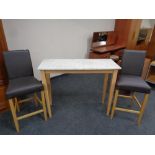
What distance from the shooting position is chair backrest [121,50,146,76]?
1826mm

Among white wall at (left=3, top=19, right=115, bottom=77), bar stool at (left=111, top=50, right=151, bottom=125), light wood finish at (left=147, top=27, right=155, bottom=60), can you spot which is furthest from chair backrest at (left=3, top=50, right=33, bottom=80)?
light wood finish at (left=147, top=27, right=155, bottom=60)

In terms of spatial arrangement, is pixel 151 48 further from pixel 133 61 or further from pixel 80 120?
pixel 80 120

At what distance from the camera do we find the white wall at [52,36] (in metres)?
2.20

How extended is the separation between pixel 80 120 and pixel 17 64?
1.22m

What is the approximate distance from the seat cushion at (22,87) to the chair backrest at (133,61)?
1.27 meters

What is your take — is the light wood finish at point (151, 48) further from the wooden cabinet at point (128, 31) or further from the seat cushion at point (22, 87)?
the seat cushion at point (22, 87)

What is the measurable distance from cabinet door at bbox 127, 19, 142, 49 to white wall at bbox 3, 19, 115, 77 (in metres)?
0.68

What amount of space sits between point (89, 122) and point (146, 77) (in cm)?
183

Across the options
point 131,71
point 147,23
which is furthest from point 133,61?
point 147,23

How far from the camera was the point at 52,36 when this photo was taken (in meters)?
2.71

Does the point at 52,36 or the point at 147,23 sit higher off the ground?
the point at 147,23

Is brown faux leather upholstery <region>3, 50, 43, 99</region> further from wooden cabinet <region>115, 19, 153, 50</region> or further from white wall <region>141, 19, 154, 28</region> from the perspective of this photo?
white wall <region>141, 19, 154, 28</region>

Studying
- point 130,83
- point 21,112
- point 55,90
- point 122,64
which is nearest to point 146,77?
point 122,64

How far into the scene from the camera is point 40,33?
2.50 meters
